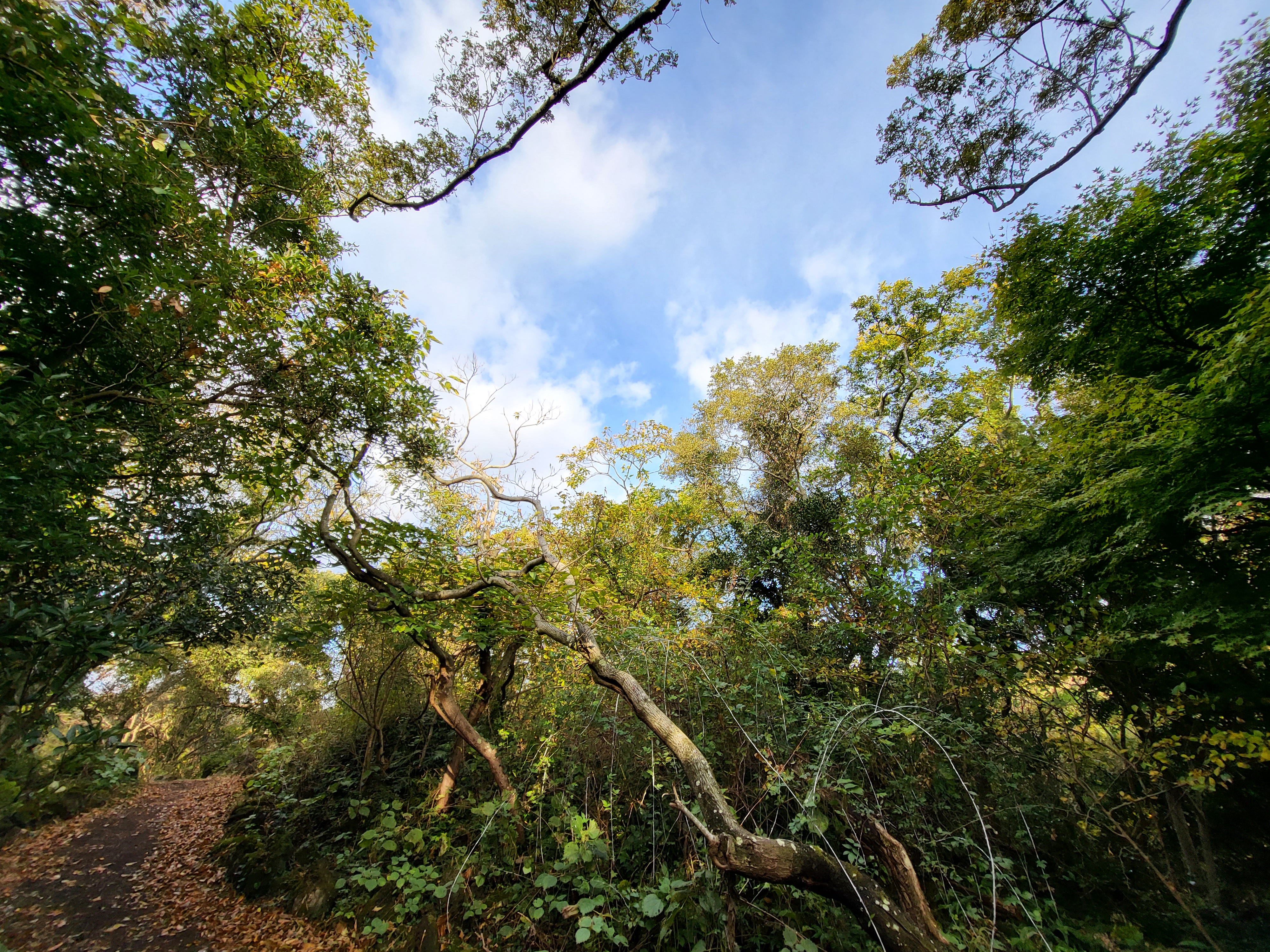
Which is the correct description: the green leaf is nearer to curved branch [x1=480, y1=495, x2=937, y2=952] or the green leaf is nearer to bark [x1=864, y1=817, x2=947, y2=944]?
curved branch [x1=480, y1=495, x2=937, y2=952]

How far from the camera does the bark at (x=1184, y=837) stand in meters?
3.76

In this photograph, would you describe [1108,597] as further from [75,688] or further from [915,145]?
[75,688]

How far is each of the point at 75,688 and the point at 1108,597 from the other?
1081cm

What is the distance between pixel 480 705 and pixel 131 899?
4.33 meters

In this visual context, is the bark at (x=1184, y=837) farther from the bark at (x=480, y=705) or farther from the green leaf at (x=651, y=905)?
the bark at (x=480, y=705)

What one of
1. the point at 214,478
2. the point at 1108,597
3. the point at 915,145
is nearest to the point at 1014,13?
the point at 915,145

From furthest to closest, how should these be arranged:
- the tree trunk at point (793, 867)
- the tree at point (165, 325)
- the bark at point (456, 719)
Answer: the bark at point (456, 719) < the tree at point (165, 325) < the tree trunk at point (793, 867)

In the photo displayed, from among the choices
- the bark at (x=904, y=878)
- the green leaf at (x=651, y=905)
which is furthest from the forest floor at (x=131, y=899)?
the bark at (x=904, y=878)

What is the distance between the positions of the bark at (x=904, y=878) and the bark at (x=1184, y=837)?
3.50 metres

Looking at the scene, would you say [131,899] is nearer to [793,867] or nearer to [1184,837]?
[793,867]

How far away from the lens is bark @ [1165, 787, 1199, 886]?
3.76 meters

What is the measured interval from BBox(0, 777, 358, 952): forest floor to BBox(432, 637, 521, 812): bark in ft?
4.16

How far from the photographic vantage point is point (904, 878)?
7.47 ft

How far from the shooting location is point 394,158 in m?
4.61
